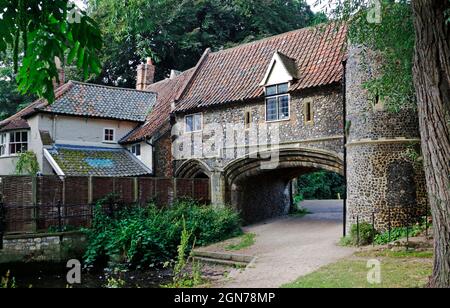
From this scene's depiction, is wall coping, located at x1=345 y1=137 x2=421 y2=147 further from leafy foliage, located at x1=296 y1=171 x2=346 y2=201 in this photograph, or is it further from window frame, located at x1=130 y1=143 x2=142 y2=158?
leafy foliage, located at x1=296 y1=171 x2=346 y2=201

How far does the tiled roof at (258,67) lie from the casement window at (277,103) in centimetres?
46

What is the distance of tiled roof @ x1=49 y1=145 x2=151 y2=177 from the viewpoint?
19.6 metres

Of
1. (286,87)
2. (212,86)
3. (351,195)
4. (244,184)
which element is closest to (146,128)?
(212,86)

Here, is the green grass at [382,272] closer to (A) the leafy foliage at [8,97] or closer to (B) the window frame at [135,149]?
(B) the window frame at [135,149]

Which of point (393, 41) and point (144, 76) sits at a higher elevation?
point (144, 76)

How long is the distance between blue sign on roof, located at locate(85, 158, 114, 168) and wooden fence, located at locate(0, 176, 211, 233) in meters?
2.47

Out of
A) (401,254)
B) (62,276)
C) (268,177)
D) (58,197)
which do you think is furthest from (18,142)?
(401,254)

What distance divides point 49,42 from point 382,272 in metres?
8.54

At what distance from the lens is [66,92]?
74.8 feet

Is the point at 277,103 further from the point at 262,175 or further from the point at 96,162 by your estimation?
the point at 96,162

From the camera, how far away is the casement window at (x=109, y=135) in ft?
75.4

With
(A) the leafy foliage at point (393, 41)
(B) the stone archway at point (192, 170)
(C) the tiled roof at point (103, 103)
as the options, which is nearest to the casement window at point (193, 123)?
(B) the stone archway at point (192, 170)

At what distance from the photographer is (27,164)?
67.0 feet

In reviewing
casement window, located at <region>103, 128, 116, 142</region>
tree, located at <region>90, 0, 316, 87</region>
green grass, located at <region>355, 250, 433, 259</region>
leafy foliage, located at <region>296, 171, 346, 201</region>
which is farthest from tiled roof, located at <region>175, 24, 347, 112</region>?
leafy foliage, located at <region>296, 171, 346, 201</region>
